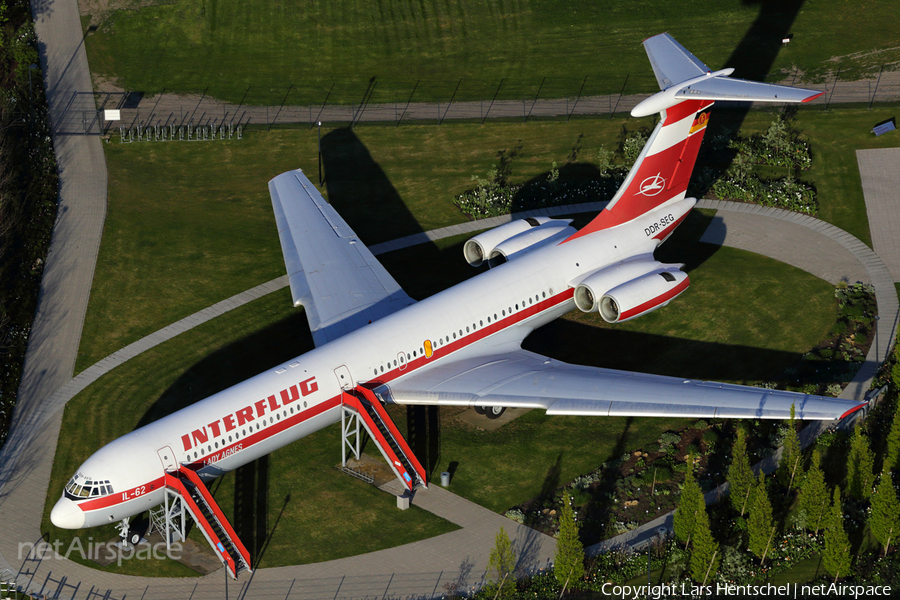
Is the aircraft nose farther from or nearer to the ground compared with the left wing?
nearer to the ground

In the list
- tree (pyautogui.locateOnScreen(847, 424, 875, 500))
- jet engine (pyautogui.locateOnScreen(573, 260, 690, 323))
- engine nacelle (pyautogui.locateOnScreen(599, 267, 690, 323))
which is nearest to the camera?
tree (pyautogui.locateOnScreen(847, 424, 875, 500))

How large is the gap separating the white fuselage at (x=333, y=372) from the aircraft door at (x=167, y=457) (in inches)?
1.5

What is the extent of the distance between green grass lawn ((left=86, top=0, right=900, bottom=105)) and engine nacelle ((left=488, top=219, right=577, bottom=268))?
26.4 m

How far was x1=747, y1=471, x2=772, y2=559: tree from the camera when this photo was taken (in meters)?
36.5

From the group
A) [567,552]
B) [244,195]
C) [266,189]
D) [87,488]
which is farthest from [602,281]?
[244,195]

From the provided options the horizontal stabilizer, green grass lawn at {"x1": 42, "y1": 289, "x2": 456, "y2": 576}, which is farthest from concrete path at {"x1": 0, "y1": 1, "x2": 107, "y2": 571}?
the horizontal stabilizer

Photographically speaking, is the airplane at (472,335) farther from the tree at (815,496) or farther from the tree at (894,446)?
the tree at (894,446)

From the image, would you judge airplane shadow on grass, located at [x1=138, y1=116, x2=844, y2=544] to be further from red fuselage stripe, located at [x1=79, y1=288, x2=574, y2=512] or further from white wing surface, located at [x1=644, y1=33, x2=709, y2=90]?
white wing surface, located at [x1=644, y1=33, x2=709, y2=90]

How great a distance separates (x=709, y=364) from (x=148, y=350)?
28.9m

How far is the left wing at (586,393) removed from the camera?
125 feet

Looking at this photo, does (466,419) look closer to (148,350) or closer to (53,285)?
(148,350)

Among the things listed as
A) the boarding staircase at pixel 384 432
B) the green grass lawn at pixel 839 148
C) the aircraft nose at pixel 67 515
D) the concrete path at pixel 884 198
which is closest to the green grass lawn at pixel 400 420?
the boarding staircase at pixel 384 432

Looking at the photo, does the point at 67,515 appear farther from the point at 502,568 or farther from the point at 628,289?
the point at 628,289

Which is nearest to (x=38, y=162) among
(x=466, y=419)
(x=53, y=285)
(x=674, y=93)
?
(x=53, y=285)
